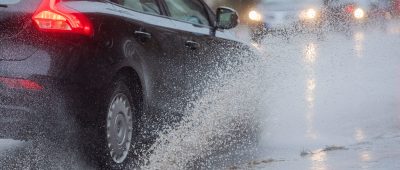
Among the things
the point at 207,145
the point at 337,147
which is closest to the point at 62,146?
the point at 207,145

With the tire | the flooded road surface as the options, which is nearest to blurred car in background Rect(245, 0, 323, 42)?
the flooded road surface

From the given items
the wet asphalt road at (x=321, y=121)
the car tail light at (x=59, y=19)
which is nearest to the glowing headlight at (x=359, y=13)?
the wet asphalt road at (x=321, y=121)

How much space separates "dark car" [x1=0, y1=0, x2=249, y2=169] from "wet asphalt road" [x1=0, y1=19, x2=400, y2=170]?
0.28 metres

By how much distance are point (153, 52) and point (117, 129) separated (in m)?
0.71

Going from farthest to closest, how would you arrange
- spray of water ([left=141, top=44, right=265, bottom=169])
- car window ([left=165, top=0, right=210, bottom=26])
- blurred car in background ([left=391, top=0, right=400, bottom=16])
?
blurred car in background ([left=391, top=0, right=400, bottom=16])
car window ([left=165, top=0, right=210, bottom=26])
spray of water ([left=141, top=44, right=265, bottom=169])

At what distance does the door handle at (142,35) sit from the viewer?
568cm

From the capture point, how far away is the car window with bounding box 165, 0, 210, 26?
6777 mm

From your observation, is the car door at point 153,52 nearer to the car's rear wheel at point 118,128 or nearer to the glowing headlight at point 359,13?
the car's rear wheel at point 118,128

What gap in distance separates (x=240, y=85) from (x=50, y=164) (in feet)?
7.66

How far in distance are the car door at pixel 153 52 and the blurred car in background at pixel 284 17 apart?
13.9 meters

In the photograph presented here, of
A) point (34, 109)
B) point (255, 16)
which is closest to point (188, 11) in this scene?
point (34, 109)

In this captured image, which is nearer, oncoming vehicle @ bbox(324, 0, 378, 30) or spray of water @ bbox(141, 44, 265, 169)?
spray of water @ bbox(141, 44, 265, 169)

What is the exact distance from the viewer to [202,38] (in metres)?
7.02

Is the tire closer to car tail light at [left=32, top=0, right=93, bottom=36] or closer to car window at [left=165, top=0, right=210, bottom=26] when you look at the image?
car tail light at [left=32, top=0, right=93, bottom=36]
